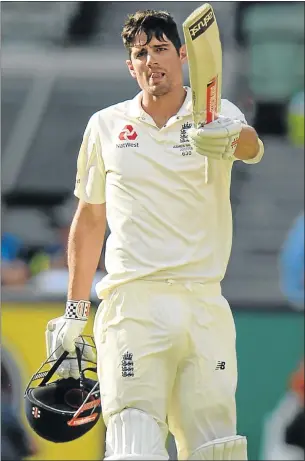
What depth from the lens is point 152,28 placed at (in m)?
3.88

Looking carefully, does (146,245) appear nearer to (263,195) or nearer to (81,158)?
(81,158)

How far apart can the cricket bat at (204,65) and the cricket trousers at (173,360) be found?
0.55m

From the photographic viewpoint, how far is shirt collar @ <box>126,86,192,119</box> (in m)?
3.95

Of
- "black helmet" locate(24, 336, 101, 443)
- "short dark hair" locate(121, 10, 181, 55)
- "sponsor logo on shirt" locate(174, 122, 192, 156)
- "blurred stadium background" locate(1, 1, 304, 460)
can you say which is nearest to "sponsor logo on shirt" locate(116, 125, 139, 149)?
"sponsor logo on shirt" locate(174, 122, 192, 156)

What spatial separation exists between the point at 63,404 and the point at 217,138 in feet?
3.68

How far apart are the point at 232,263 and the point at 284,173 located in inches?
34.1

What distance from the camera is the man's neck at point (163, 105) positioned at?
13.0 feet

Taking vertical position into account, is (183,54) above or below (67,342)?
above

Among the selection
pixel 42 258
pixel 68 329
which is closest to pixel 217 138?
pixel 68 329

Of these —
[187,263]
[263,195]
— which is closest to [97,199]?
[187,263]

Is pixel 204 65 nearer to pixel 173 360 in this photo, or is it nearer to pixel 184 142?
pixel 184 142

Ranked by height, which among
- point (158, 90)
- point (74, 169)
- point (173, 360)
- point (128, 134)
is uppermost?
point (74, 169)

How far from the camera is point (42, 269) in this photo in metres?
7.81

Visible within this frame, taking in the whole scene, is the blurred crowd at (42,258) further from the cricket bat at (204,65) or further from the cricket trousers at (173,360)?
the cricket bat at (204,65)
